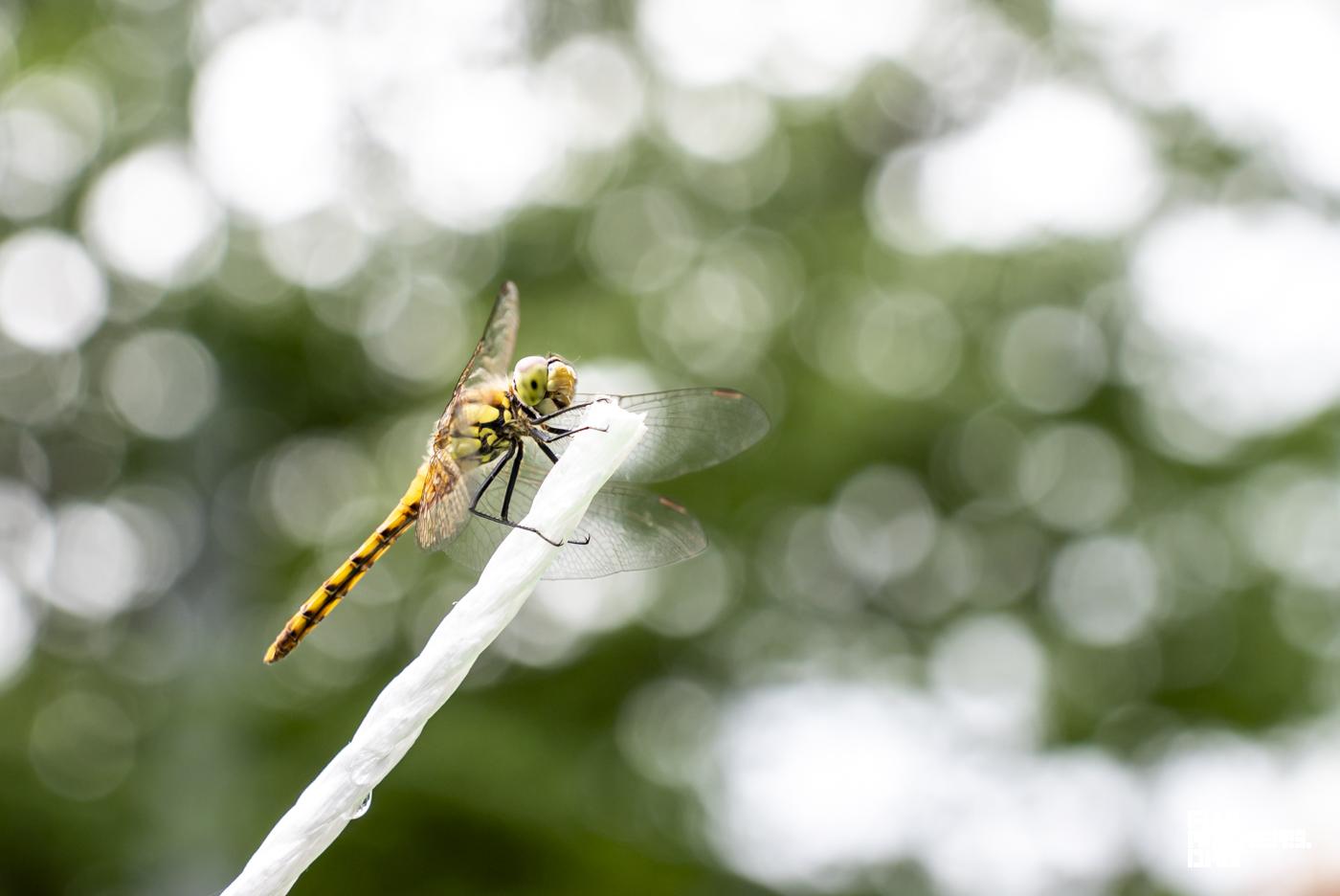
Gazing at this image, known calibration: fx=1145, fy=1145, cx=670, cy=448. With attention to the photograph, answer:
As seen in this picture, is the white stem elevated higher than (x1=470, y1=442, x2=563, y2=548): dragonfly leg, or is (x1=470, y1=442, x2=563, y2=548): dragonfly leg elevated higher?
(x1=470, y1=442, x2=563, y2=548): dragonfly leg

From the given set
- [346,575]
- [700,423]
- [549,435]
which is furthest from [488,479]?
[700,423]

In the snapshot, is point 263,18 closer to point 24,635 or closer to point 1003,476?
point 24,635

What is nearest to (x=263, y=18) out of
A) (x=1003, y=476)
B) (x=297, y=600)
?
(x=297, y=600)

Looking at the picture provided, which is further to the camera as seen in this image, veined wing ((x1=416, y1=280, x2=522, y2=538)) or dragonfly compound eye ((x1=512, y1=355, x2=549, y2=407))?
veined wing ((x1=416, y1=280, x2=522, y2=538))

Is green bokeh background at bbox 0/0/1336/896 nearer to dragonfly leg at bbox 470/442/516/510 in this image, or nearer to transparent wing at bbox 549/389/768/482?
transparent wing at bbox 549/389/768/482

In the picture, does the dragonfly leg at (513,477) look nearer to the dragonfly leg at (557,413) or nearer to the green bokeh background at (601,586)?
the dragonfly leg at (557,413)

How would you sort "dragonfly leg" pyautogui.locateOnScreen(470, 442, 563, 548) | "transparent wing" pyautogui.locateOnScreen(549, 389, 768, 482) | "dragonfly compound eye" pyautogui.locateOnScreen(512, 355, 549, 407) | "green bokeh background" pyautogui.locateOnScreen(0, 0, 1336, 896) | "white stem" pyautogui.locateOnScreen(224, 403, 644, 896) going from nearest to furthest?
"white stem" pyautogui.locateOnScreen(224, 403, 644, 896), "dragonfly compound eye" pyautogui.locateOnScreen(512, 355, 549, 407), "dragonfly leg" pyautogui.locateOnScreen(470, 442, 563, 548), "transparent wing" pyautogui.locateOnScreen(549, 389, 768, 482), "green bokeh background" pyautogui.locateOnScreen(0, 0, 1336, 896)

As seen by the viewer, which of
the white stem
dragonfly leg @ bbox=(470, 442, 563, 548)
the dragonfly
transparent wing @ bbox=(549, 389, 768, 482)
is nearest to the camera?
the white stem

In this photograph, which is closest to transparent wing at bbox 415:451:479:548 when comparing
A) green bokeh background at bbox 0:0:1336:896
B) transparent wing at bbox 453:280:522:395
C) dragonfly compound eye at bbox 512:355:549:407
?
→ transparent wing at bbox 453:280:522:395

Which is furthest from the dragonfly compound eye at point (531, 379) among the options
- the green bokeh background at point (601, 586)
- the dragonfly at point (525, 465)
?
the green bokeh background at point (601, 586)
